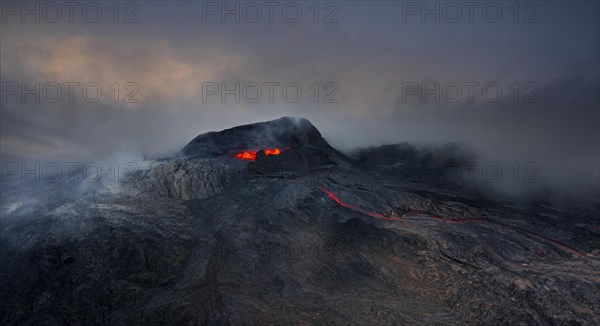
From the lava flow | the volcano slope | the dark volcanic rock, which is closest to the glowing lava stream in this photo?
the volcano slope

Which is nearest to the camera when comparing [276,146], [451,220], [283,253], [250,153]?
[283,253]

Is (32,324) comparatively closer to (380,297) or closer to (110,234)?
(110,234)

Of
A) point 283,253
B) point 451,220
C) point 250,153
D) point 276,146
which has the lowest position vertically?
point 283,253

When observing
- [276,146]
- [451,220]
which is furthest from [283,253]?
[276,146]

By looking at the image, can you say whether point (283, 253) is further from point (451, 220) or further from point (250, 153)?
point (250, 153)

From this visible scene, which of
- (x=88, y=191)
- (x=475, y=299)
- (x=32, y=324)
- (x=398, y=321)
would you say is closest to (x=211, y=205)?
(x=88, y=191)

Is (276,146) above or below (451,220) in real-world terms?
above

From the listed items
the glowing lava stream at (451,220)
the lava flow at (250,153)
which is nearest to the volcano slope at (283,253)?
the glowing lava stream at (451,220)

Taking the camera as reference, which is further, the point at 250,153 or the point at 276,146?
the point at 276,146
